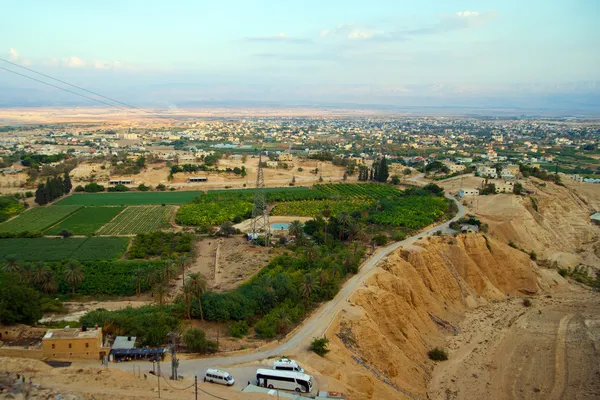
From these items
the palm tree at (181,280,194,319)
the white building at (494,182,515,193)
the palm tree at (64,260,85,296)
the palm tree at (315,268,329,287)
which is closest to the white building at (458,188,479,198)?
the white building at (494,182,515,193)

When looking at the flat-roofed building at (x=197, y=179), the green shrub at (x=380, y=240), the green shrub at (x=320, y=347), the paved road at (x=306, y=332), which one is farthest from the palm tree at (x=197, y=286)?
the flat-roofed building at (x=197, y=179)

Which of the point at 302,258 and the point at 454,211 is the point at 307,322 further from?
the point at 454,211

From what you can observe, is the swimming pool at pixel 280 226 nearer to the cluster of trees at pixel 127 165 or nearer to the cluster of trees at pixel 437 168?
the cluster of trees at pixel 127 165

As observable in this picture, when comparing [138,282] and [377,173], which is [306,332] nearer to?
[138,282]

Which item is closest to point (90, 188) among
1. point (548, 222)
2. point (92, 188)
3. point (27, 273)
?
point (92, 188)

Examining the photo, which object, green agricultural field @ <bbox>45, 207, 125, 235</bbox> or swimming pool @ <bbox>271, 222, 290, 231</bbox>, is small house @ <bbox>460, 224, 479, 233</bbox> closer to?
swimming pool @ <bbox>271, 222, 290, 231</bbox>

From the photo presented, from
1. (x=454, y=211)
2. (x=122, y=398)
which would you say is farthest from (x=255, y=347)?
(x=454, y=211)
